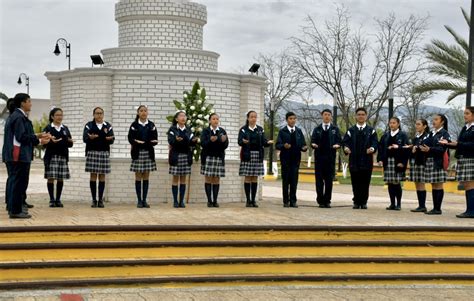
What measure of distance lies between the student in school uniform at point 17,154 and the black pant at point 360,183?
6444 mm

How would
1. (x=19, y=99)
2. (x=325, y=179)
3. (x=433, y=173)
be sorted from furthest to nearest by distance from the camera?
(x=325, y=179), (x=433, y=173), (x=19, y=99)

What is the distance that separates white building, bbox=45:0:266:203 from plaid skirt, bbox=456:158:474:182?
5001mm

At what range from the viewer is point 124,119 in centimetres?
1565

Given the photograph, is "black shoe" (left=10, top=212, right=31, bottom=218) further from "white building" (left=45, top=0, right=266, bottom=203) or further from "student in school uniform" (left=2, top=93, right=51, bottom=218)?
"white building" (left=45, top=0, right=266, bottom=203)

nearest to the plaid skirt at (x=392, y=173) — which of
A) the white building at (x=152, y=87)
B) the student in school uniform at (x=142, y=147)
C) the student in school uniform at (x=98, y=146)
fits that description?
the white building at (x=152, y=87)

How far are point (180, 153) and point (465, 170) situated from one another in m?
5.11

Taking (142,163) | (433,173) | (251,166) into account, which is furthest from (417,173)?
(142,163)

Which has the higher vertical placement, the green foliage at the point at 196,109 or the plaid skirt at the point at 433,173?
the green foliage at the point at 196,109

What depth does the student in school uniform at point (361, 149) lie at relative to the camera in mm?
14508

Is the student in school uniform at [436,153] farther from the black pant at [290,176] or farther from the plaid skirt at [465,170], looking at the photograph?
the black pant at [290,176]

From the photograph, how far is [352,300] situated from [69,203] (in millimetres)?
7701

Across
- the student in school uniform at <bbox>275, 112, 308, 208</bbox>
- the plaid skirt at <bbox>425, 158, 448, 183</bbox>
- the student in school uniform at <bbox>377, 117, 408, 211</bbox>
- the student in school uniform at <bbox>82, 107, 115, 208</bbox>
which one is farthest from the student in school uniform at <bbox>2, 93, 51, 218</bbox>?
the plaid skirt at <bbox>425, 158, 448, 183</bbox>

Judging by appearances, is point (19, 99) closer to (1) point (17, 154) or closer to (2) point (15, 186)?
(1) point (17, 154)

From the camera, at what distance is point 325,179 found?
586 inches
